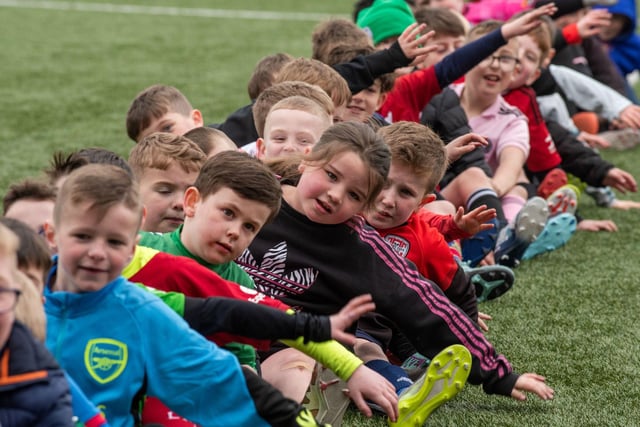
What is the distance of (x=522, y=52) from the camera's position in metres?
5.42

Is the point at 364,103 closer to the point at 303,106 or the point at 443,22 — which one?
the point at 303,106

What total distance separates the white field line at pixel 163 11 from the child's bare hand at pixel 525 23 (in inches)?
301

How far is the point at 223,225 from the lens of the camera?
256 cm

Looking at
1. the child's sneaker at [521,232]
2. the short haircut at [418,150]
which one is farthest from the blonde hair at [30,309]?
the child's sneaker at [521,232]

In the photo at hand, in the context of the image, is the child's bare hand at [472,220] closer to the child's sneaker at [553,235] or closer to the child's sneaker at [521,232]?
the child's sneaker at [521,232]

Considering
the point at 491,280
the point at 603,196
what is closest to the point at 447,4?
the point at 603,196

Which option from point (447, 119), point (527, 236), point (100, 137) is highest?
point (447, 119)

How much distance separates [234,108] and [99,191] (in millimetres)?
5373

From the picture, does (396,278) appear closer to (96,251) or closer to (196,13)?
(96,251)

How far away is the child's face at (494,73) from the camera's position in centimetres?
493

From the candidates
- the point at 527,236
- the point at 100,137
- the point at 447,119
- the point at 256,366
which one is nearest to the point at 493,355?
the point at 256,366

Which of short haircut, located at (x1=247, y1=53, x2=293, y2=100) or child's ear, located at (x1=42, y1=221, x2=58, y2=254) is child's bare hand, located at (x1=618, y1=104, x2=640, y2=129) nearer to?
short haircut, located at (x1=247, y1=53, x2=293, y2=100)

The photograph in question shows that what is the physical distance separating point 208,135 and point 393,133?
25.8 inches

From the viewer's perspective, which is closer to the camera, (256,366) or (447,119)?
(256,366)
